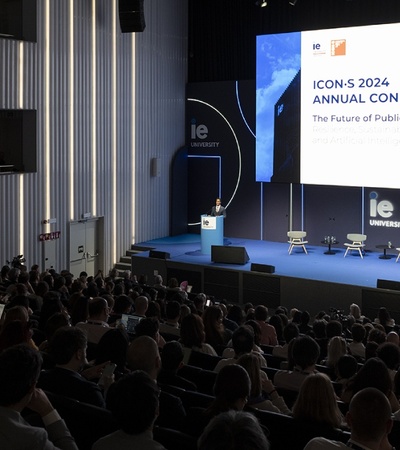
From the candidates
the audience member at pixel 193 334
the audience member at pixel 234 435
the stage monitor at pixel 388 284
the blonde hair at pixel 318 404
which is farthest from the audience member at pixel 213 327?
the stage monitor at pixel 388 284

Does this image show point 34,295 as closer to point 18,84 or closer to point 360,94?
point 18,84

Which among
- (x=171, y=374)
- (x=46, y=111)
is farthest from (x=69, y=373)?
(x=46, y=111)

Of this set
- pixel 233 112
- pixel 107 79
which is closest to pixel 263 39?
pixel 233 112

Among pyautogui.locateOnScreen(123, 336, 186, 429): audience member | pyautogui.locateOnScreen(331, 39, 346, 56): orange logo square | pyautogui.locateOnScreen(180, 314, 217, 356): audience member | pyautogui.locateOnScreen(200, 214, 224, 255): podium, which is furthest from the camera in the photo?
pyautogui.locateOnScreen(200, 214, 224, 255): podium

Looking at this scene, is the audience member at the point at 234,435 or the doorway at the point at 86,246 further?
the doorway at the point at 86,246

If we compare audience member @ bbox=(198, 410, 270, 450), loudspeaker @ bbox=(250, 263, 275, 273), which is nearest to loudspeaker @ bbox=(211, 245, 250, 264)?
loudspeaker @ bbox=(250, 263, 275, 273)

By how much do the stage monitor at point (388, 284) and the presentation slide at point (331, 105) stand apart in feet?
10.2

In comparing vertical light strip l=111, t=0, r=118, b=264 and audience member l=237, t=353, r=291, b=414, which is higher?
vertical light strip l=111, t=0, r=118, b=264

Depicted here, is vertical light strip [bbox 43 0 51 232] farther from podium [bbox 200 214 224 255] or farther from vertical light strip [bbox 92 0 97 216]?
podium [bbox 200 214 224 255]

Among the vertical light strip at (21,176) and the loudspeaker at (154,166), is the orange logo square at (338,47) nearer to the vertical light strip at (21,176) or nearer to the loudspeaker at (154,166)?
the loudspeaker at (154,166)

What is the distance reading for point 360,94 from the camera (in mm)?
14500

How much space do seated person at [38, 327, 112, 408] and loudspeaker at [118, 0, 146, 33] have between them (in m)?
11.8

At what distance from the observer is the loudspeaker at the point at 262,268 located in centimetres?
1330

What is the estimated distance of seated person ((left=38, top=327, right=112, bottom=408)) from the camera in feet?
12.2
